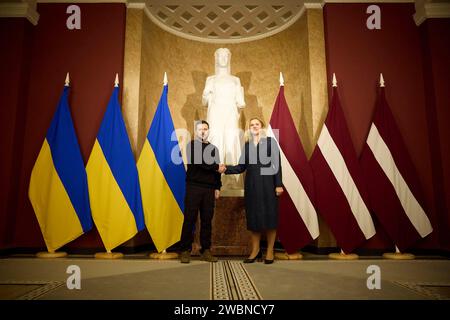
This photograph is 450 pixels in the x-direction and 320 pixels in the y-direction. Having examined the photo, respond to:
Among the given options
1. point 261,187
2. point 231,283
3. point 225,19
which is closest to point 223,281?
point 231,283

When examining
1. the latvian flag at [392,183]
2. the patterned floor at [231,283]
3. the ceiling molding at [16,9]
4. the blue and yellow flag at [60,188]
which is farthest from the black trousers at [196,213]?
the ceiling molding at [16,9]

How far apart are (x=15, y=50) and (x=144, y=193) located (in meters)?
2.64

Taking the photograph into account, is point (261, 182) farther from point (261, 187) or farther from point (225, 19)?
point (225, 19)

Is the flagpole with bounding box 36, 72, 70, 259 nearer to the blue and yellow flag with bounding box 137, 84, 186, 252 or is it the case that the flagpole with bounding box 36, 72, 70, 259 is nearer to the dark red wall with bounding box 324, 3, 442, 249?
the blue and yellow flag with bounding box 137, 84, 186, 252

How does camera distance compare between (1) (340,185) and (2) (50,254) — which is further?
(1) (340,185)

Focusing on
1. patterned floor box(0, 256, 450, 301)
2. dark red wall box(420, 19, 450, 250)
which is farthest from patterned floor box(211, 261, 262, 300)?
dark red wall box(420, 19, 450, 250)

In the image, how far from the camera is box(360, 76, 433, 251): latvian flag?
329 cm

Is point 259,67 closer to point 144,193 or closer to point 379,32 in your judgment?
point 379,32

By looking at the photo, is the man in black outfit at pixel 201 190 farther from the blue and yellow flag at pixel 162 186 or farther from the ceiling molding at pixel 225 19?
the ceiling molding at pixel 225 19

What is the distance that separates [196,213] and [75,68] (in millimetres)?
2726

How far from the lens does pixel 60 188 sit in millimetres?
3324

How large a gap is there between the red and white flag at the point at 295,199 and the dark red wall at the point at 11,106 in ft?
10.7

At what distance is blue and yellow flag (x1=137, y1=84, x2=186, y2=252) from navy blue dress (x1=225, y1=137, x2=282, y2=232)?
743 millimetres

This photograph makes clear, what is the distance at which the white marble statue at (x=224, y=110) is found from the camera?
3.70m
